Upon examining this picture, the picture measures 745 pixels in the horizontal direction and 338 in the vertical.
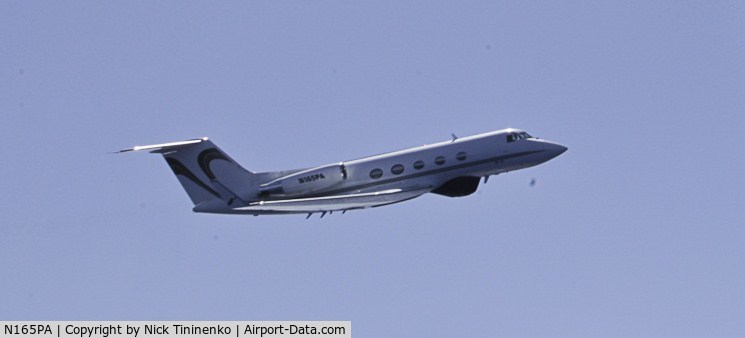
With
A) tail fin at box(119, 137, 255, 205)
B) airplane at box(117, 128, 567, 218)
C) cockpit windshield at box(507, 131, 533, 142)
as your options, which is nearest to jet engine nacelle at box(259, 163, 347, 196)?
airplane at box(117, 128, 567, 218)

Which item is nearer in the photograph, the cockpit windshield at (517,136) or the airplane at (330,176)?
the airplane at (330,176)

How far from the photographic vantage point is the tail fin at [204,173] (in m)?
79.8

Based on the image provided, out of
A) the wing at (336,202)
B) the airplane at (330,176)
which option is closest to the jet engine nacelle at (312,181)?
the airplane at (330,176)

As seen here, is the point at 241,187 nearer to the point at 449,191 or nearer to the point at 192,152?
the point at 192,152

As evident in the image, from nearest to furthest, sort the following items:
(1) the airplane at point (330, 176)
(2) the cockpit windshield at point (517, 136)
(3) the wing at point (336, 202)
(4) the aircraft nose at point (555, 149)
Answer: (3) the wing at point (336, 202) → (1) the airplane at point (330, 176) → (2) the cockpit windshield at point (517, 136) → (4) the aircraft nose at point (555, 149)

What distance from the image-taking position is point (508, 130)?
83312 mm

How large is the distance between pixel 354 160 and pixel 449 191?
19.2 feet

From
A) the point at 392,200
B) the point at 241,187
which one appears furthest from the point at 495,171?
the point at 241,187

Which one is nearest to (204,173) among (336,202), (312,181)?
(312,181)

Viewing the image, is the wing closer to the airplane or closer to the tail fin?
the airplane

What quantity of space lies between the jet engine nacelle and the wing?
2.86ft

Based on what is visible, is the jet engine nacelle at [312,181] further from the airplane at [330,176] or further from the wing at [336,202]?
the wing at [336,202]

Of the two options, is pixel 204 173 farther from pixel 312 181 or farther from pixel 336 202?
pixel 336 202

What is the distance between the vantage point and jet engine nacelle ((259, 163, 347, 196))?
79.6 meters
